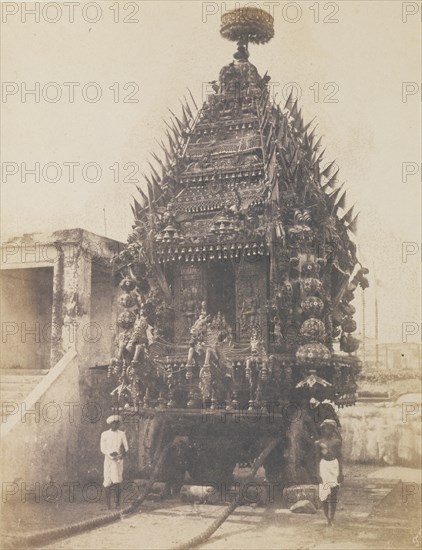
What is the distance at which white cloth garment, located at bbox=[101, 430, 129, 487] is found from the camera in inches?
411

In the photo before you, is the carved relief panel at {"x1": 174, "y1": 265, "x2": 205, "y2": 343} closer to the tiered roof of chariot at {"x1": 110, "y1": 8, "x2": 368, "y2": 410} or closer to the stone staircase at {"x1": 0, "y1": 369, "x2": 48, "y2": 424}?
the tiered roof of chariot at {"x1": 110, "y1": 8, "x2": 368, "y2": 410}

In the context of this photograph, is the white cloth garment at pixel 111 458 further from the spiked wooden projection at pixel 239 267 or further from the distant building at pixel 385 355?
the distant building at pixel 385 355

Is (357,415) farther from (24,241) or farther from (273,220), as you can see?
(24,241)

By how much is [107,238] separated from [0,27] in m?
5.01

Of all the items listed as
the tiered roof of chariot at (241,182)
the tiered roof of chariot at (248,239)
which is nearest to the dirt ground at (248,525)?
the tiered roof of chariot at (248,239)

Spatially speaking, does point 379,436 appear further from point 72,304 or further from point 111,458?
point 72,304

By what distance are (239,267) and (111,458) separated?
3827 mm

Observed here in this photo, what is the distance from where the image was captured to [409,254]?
950cm

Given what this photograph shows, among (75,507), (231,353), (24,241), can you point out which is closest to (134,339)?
(231,353)

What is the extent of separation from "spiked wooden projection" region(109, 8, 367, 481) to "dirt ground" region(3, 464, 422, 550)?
119 cm

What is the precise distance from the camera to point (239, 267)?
11.8 meters

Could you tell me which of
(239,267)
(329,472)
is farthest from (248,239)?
(329,472)

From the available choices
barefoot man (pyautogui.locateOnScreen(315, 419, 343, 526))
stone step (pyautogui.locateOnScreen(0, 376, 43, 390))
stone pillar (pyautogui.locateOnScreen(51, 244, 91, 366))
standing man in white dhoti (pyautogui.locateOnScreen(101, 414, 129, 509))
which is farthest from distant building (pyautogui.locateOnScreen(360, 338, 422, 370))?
stone step (pyautogui.locateOnScreen(0, 376, 43, 390))

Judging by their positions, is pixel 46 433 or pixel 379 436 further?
pixel 379 436
